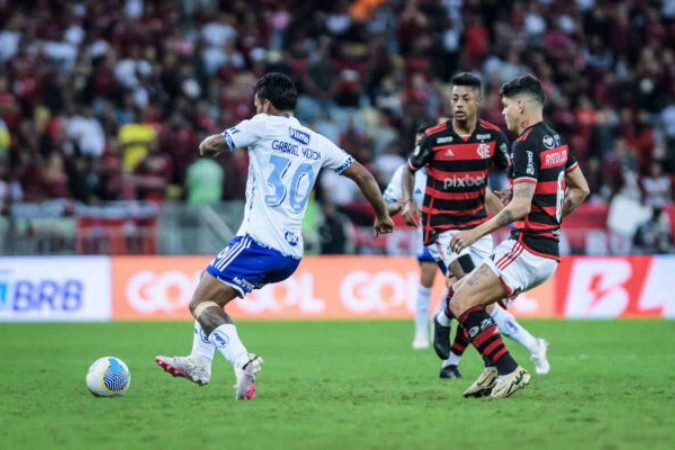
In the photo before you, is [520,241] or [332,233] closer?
[520,241]

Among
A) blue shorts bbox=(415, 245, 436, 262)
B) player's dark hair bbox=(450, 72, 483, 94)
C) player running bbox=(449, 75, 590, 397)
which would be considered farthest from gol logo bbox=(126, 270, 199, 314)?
player running bbox=(449, 75, 590, 397)

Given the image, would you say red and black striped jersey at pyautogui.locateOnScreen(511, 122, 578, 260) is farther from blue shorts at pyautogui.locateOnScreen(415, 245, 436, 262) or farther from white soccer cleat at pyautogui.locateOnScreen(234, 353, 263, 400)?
blue shorts at pyautogui.locateOnScreen(415, 245, 436, 262)

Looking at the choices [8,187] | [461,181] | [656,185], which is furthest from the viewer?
[656,185]

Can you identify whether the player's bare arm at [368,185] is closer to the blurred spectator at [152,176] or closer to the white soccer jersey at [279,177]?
the white soccer jersey at [279,177]

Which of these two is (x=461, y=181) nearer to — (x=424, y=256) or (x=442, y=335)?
→ (x=442, y=335)

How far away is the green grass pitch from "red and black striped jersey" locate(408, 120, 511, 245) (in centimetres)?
147

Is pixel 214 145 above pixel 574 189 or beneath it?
above

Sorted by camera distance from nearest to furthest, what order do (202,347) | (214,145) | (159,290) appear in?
1. (214,145)
2. (202,347)
3. (159,290)

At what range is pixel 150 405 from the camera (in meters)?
8.66

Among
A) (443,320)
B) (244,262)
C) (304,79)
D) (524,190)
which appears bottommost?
(443,320)

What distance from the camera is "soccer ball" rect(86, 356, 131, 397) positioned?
9.10m

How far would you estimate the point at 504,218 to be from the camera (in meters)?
8.53

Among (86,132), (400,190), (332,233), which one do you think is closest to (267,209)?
(400,190)

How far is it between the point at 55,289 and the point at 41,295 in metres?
0.23
